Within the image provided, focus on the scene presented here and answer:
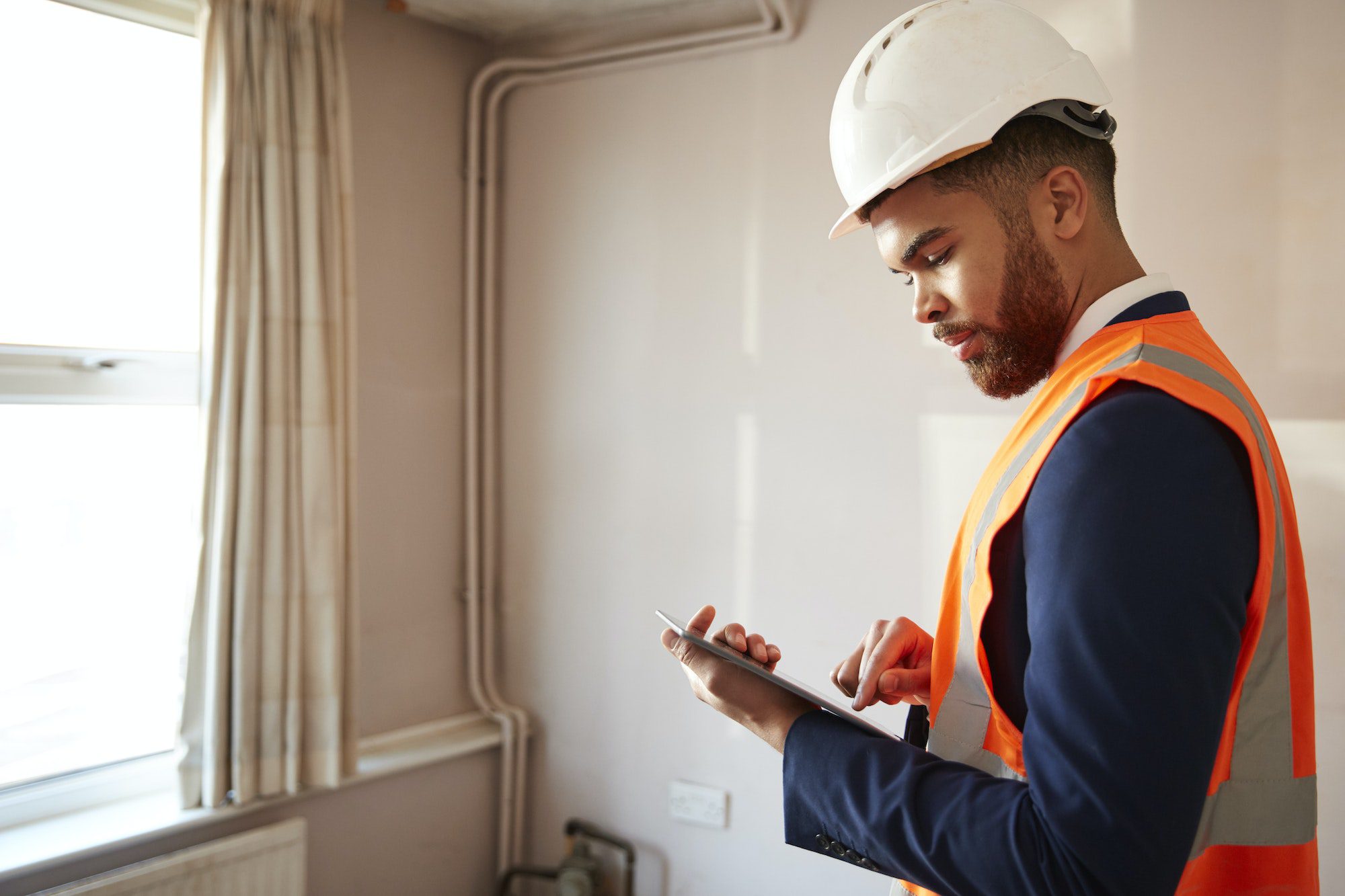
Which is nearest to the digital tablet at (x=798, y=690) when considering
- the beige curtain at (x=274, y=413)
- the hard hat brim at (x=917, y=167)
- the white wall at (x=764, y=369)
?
the hard hat brim at (x=917, y=167)

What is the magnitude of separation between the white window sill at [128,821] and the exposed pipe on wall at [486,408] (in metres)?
0.23

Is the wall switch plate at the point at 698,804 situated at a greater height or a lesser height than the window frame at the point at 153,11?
lesser

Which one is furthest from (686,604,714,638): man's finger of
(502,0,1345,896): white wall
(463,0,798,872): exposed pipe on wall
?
(463,0,798,872): exposed pipe on wall

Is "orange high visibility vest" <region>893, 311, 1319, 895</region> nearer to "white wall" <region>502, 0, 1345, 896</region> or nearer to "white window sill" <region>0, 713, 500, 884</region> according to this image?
"white wall" <region>502, 0, 1345, 896</region>

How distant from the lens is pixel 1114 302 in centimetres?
87

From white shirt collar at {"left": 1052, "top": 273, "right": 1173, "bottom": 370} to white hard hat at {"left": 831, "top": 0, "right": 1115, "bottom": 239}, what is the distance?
0.17 m

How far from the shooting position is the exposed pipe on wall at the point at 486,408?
8.63ft

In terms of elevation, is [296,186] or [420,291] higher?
[296,186]

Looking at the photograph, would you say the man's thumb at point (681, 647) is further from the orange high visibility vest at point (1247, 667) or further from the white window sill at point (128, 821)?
the white window sill at point (128, 821)

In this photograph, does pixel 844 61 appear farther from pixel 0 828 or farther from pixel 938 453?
pixel 0 828

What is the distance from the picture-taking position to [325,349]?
2.20m

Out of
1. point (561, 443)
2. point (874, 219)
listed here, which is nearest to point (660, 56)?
point (561, 443)

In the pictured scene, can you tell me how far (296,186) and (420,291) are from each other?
0.50 meters

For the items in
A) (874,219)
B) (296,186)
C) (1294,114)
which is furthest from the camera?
(296,186)
